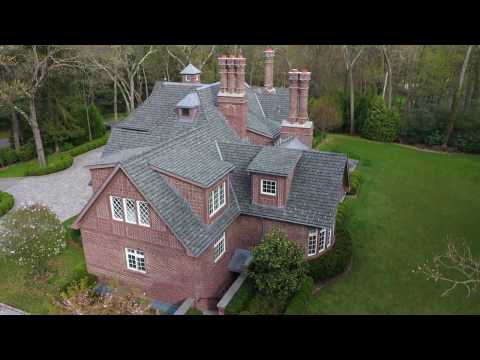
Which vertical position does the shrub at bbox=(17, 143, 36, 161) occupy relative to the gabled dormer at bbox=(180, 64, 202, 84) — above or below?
below

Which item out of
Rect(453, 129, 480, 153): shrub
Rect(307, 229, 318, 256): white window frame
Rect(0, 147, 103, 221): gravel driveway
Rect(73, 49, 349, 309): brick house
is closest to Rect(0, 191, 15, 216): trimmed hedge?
Rect(0, 147, 103, 221): gravel driveway

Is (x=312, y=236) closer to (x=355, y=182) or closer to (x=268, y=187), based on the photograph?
(x=268, y=187)


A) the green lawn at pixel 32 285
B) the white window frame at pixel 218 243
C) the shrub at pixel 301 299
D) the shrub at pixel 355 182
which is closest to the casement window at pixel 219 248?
the white window frame at pixel 218 243

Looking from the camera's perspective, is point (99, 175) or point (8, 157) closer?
point (99, 175)

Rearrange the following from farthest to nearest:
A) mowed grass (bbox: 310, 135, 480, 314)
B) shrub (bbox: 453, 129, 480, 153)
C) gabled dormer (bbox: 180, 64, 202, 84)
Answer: shrub (bbox: 453, 129, 480, 153), gabled dormer (bbox: 180, 64, 202, 84), mowed grass (bbox: 310, 135, 480, 314)

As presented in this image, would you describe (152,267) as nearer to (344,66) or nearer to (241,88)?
(241,88)

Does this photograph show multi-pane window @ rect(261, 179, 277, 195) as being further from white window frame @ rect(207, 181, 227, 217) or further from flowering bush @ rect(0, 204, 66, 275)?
flowering bush @ rect(0, 204, 66, 275)

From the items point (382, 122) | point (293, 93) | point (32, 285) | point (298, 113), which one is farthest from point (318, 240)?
point (382, 122)
